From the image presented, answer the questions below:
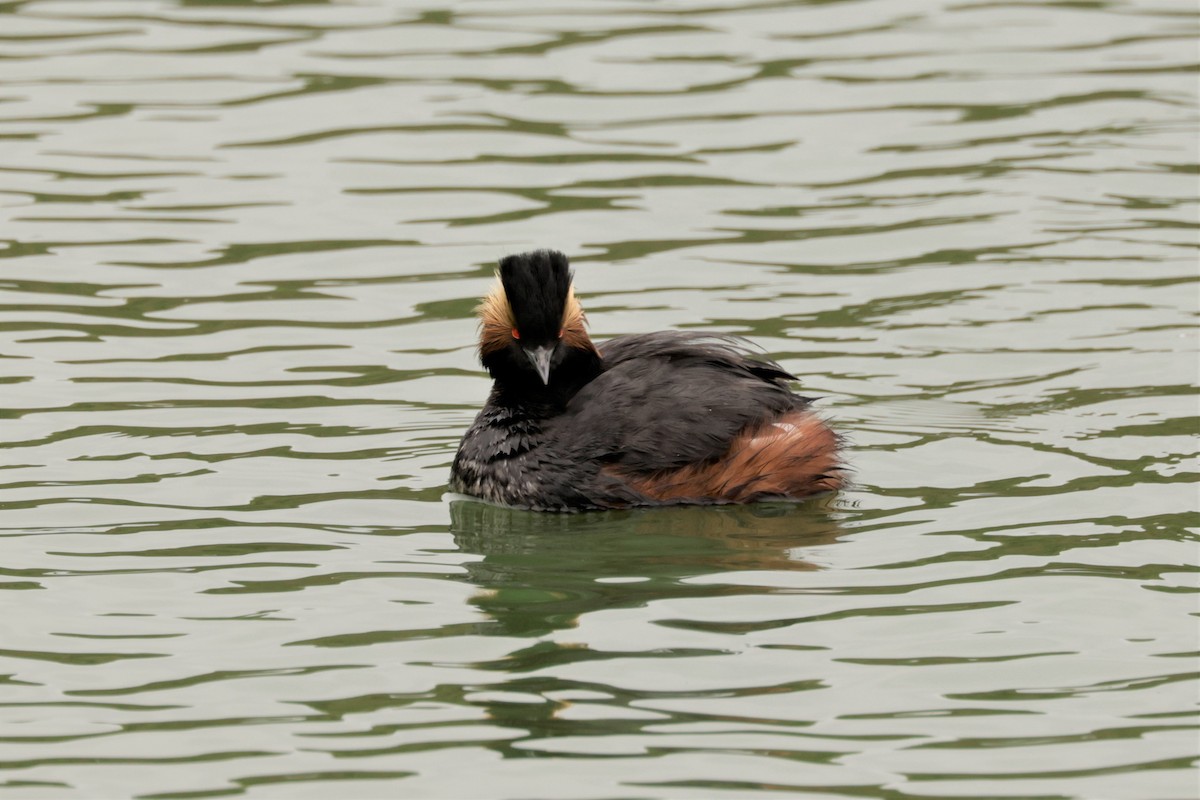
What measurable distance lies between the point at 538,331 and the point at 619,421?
58cm

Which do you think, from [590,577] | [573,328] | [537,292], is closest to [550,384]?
[573,328]

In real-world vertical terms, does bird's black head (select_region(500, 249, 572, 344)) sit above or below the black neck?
above

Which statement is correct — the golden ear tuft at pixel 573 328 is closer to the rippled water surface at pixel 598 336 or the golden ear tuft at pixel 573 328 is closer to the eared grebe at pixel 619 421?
the eared grebe at pixel 619 421

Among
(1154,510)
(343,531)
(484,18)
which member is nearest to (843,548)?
(1154,510)

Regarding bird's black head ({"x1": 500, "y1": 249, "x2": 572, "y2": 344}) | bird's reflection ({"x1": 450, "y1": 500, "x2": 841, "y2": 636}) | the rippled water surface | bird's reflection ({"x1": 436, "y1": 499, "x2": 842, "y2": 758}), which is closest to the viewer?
the rippled water surface

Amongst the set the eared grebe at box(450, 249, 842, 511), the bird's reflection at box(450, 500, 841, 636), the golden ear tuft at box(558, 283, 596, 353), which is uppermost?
the golden ear tuft at box(558, 283, 596, 353)

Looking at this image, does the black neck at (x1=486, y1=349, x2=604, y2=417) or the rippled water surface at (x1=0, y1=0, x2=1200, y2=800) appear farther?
the black neck at (x1=486, y1=349, x2=604, y2=417)

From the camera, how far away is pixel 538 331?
10039 millimetres

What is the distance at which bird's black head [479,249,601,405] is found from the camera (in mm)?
10023

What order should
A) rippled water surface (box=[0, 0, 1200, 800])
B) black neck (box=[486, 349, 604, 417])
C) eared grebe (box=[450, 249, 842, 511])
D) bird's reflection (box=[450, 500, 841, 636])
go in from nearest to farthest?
rippled water surface (box=[0, 0, 1200, 800])
bird's reflection (box=[450, 500, 841, 636])
eared grebe (box=[450, 249, 842, 511])
black neck (box=[486, 349, 604, 417])

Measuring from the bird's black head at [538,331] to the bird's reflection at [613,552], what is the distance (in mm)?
650

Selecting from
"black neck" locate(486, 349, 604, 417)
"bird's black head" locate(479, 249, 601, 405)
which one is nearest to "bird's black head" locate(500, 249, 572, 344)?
"bird's black head" locate(479, 249, 601, 405)

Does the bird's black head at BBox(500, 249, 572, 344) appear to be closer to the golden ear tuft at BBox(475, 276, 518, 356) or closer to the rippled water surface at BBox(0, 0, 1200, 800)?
the golden ear tuft at BBox(475, 276, 518, 356)

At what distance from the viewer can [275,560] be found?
9062mm
